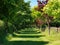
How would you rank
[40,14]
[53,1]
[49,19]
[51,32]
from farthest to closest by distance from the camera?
[40,14]
[49,19]
[51,32]
[53,1]

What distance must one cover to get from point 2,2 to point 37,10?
79.0ft

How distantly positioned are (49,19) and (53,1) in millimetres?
16058

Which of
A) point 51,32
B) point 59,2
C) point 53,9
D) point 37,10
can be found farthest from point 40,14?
point 59,2

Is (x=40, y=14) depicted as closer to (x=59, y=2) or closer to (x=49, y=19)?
(x=49, y=19)

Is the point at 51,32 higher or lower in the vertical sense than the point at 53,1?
lower

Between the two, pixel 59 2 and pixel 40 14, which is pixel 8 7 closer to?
pixel 59 2

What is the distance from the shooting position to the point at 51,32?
41.5 metres

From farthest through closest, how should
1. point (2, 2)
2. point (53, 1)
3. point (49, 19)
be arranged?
point (49, 19)
point (53, 1)
point (2, 2)

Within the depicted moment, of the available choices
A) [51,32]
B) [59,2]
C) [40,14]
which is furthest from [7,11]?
[40,14]

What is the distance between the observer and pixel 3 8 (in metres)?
24.4

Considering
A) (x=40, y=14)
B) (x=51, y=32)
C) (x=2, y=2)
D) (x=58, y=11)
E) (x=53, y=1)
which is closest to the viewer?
(x=2, y=2)

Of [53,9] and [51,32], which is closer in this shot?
[53,9]

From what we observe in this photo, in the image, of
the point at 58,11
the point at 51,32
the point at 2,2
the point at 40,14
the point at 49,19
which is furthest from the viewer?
the point at 40,14

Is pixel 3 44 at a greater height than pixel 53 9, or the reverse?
pixel 53 9
